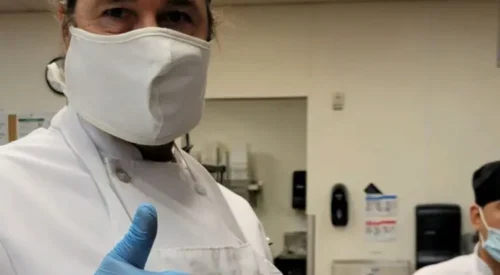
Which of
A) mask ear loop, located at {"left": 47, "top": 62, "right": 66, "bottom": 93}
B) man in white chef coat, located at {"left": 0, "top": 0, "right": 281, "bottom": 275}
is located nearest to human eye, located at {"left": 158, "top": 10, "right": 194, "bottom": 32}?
man in white chef coat, located at {"left": 0, "top": 0, "right": 281, "bottom": 275}

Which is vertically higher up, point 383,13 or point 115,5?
point 383,13

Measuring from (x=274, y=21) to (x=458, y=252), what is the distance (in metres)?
1.65

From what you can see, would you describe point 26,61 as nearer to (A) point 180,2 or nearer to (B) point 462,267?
(B) point 462,267

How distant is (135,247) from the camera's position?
0.73m

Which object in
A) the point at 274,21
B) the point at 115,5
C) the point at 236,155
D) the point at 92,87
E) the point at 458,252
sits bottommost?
the point at 458,252

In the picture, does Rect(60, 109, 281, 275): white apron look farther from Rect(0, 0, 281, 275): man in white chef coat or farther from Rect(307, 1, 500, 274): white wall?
Rect(307, 1, 500, 274): white wall

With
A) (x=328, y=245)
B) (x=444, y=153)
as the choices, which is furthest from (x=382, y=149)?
(x=328, y=245)

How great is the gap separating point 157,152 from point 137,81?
0.54ft

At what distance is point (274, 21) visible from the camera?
3785 mm

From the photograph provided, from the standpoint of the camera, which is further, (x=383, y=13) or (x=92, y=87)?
(x=383, y=13)

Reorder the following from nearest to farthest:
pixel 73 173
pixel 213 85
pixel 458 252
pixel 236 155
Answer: pixel 73 173 → pixel 458 252 → pixel 213 85 → pixel 236 155

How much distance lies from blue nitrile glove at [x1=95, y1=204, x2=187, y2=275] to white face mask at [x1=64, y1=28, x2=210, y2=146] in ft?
0.69

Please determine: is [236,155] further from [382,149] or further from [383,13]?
[383,13]

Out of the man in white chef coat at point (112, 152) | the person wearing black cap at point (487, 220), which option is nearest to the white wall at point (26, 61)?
the person wearing black cap at point (487, 220)
